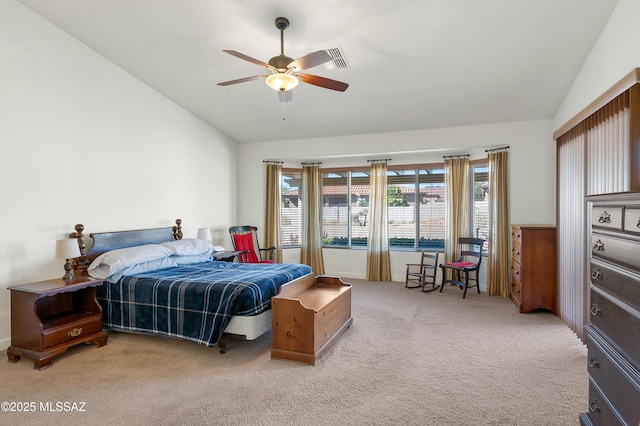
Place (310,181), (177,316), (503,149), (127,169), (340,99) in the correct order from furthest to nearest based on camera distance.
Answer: (310,181)
(503,149)
(340,99)
(127,169)
(177,316)

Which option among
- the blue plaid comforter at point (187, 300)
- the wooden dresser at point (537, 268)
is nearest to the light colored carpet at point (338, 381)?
the blue plaid comforter at point (187, 300)

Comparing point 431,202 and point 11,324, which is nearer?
point 11,324

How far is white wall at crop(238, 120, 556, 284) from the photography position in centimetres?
506

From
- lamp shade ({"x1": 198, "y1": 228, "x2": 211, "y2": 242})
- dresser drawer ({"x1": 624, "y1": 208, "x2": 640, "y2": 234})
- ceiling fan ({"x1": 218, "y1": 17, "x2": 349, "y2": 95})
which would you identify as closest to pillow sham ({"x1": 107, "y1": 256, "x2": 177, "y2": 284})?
lamp shade ({"x1": 198, "y1": 228, "x2": 211, "y2": 242})

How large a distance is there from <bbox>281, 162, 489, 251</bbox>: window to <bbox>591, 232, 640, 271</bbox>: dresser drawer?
399 centimetres

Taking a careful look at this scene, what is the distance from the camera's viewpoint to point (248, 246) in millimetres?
6238

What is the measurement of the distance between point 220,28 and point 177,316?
2.99 metres

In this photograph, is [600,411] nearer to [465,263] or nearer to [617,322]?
[617,322]

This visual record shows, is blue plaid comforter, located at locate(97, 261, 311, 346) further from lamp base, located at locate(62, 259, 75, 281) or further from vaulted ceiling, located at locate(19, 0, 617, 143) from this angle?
vaulted ceiling, located at locate(19, 0, 617, 143)

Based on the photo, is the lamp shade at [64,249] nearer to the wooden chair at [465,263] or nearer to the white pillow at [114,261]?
the white pillow at [114,261]

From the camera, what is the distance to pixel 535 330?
3.76m

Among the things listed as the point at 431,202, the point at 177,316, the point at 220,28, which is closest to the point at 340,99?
the point at 220,28

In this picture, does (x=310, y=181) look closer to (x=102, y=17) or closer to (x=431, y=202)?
(x=431, y=202)

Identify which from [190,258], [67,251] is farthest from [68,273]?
[190,258]
